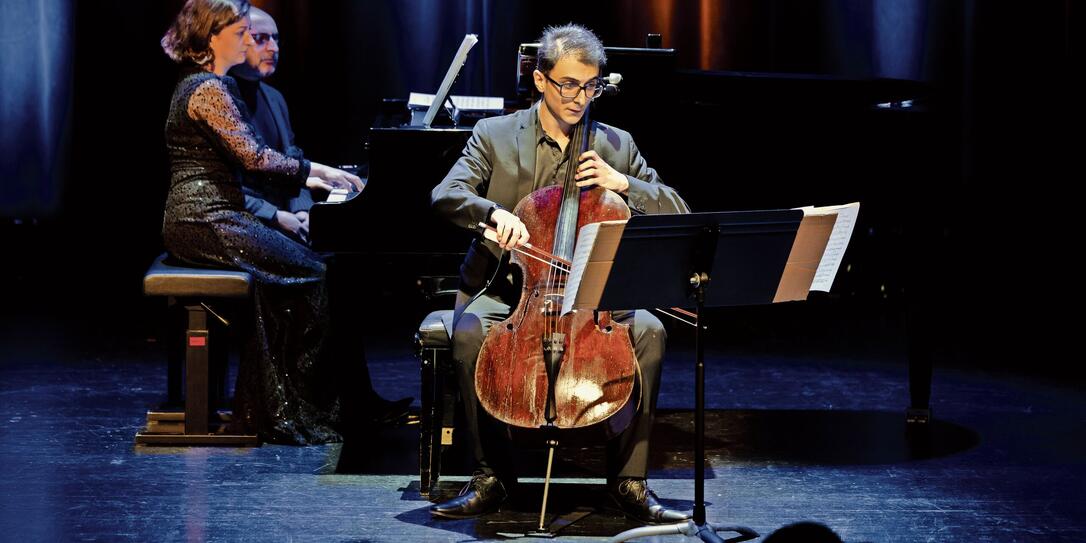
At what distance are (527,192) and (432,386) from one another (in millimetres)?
625

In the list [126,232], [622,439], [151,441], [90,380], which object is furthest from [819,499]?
[126,232]

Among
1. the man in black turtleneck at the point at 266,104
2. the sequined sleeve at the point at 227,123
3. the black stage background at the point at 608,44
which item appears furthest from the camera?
the black stage background at the point at 608,44

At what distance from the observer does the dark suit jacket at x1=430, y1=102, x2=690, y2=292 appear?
3.45 m

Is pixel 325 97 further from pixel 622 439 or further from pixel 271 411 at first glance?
Result: pixel 622 439

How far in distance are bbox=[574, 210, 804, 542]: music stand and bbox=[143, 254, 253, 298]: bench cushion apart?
65.3 inches

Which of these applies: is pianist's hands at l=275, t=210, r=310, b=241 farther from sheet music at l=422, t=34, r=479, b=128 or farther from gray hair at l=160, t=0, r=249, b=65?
sheet music at l=422, t=34, r=479, b=128

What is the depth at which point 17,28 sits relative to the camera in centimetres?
704

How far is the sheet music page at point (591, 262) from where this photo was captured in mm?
2742

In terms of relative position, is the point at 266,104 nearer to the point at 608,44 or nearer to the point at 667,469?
the point at 667,469

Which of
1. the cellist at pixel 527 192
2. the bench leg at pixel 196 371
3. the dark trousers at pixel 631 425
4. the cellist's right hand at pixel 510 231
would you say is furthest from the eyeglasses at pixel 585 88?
the bench leg at pixel 196 371

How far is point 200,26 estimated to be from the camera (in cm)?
410

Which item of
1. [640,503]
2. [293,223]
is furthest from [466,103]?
[640,503]

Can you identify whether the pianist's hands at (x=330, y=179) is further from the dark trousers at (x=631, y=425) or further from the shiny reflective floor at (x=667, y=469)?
the dark trousers at (x=631, y=425)

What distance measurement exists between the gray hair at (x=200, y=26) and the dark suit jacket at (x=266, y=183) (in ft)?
1.48
